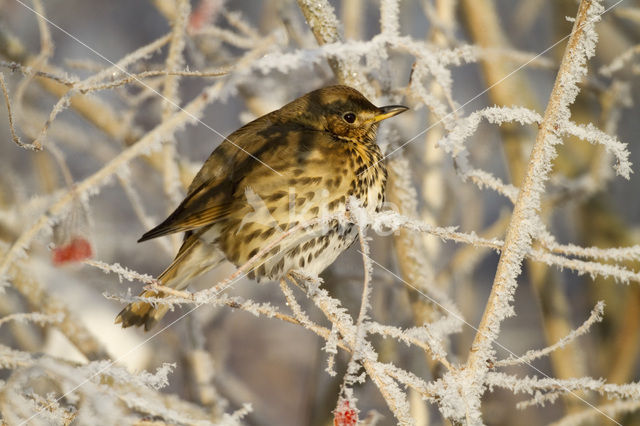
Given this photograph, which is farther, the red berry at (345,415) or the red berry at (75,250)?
the red berry at (75,250)

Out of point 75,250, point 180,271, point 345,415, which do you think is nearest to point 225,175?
point 180,271

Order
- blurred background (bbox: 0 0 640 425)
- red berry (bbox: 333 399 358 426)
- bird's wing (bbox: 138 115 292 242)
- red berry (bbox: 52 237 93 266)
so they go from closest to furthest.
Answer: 1. red berry (bbox: 333 399 358 426)
2. red berry (bbox: 52 237 93 266)
3. bird's wing (bbox: 138 115 292 242)
4. blurred background (bbox: 0 0 640 425)

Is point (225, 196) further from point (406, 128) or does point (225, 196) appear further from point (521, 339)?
point (521, 339)

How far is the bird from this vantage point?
5.16 feet

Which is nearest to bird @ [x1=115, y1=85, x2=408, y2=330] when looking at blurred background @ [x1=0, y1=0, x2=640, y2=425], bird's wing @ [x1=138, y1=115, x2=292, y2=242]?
bird's wing @ [x1=138, y1=115, x2=292, y2=242]

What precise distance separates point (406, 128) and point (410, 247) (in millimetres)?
563

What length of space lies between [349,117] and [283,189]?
27cm

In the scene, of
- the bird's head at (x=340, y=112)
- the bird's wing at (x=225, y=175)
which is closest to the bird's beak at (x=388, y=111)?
the bird's head at (x=340, y=112)

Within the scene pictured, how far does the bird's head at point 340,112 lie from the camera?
160 centimetres

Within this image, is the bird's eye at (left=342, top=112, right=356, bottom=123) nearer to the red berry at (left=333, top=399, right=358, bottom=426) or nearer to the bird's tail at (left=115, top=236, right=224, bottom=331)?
the bird's tail at (left=115, top=236, right=224, bottom=331)

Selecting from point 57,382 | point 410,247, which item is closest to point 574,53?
point 410,247

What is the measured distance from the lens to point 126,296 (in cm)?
103

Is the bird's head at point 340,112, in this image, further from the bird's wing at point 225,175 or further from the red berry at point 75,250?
the red berry at point 75,250

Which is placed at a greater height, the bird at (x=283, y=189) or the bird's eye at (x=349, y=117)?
the bird's eye at (x=349, y=117)
